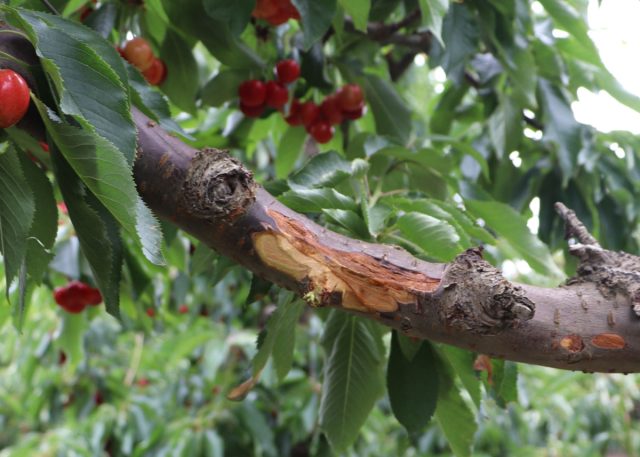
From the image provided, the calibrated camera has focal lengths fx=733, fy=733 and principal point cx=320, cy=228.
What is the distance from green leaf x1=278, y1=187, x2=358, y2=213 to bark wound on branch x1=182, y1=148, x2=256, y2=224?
0.50ft

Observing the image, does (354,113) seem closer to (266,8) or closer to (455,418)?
(266,8)

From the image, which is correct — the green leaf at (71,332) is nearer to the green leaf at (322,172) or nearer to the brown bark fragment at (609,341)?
the green leaf at (322,172)

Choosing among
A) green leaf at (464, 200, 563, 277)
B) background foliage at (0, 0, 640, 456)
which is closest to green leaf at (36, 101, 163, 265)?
background foliage at (0, 0, 640, 456)

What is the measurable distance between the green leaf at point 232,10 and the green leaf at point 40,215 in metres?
0.38

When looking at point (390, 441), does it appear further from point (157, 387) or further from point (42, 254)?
point (42, 254)

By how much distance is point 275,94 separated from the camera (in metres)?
1.37

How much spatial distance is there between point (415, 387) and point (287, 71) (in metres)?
0.65

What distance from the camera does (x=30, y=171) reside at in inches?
32.4

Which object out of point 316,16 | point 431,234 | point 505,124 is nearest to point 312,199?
point 431,234

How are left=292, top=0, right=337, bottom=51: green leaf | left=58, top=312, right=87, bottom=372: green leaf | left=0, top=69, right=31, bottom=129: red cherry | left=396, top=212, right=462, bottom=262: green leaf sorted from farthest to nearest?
1. left=58, top=312, right=87, bottom=372: green leaf
2. left=292, top=0, right=337, bottom=51: green leaf
3. left=396, top=212, right=462, bottom=262: green leaf
4. left=0, top=69, right=31, bottom=129: red cherry

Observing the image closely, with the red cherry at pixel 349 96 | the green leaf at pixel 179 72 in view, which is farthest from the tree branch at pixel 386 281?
the red cherry at pixel 349 96

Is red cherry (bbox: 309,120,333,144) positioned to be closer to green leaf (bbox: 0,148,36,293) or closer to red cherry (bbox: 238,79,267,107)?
red cherry (bbox: 238,79,267,107)

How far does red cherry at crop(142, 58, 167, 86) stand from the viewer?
1250 mm

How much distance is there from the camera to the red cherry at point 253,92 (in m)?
1.36
